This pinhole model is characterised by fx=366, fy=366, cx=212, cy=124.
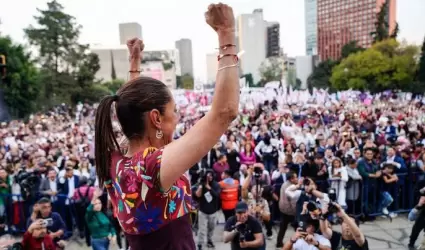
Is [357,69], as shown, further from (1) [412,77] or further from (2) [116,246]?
(2) [116,246]

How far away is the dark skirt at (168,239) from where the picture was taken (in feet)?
3.56

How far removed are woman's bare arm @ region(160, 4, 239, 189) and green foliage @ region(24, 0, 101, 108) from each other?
40439 mm

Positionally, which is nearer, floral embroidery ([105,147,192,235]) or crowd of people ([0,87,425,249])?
floral embroidery ([105,147,192,235])

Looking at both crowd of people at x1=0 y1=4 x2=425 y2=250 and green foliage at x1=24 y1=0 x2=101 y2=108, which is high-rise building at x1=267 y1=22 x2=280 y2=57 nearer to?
green foliage at x1=24 y1=0 x2=101 y2=108

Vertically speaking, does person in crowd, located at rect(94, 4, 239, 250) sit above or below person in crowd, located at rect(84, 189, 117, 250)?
above

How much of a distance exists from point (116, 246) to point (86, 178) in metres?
1.39

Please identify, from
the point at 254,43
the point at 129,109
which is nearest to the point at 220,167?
the point at 129,109

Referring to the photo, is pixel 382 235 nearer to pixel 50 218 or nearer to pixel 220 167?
pixel 220 167

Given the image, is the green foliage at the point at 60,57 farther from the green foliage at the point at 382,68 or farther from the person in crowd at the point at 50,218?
the person in crowd at the point at 50,218

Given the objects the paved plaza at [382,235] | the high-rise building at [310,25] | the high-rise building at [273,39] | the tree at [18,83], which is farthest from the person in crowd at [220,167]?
the high-rise building at [273,39]

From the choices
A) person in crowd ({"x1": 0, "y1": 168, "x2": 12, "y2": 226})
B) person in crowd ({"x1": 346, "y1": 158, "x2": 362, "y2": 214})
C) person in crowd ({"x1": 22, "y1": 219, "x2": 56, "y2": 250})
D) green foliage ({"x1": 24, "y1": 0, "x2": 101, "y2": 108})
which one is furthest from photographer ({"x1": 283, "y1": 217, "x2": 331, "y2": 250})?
green foliage ({"x1": 24, "y1": 0, "x2": 101, "y2": 108})

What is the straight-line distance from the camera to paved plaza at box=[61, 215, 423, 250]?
19.8ft

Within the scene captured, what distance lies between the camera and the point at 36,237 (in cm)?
415

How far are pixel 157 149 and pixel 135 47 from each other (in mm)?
815
